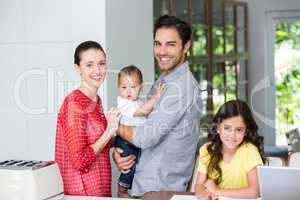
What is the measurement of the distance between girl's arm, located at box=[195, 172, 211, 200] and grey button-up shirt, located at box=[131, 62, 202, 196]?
9cm

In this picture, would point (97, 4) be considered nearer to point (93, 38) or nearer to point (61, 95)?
point (93, 38)

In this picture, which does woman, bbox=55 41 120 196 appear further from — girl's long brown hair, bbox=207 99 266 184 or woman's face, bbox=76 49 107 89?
girl's long brown hair, bbox=207 99 266 184

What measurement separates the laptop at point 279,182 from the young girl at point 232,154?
0.93 ft

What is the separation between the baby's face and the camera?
215cm

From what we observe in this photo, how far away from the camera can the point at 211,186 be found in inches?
77.6

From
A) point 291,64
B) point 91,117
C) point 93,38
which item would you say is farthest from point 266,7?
point 91,117

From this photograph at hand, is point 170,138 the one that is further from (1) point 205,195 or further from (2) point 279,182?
(2) point 279,182

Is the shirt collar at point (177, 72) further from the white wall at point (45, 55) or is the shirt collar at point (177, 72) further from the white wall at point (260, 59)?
the white wall at point (260, 59)

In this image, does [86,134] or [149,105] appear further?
[149,105]

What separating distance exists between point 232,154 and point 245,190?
0.61 feet

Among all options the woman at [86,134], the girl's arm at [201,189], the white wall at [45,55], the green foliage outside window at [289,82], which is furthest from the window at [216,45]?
the girl's arm at [201,189]

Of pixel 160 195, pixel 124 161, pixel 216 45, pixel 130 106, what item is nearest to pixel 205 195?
pixel 160 195

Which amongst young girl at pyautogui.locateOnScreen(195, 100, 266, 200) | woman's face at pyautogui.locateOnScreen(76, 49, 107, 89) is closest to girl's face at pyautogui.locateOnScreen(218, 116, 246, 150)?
young girl at pyautogui.locateOnScreen(195, 100, 266, 200)

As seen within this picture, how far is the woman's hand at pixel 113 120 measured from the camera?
202cm
